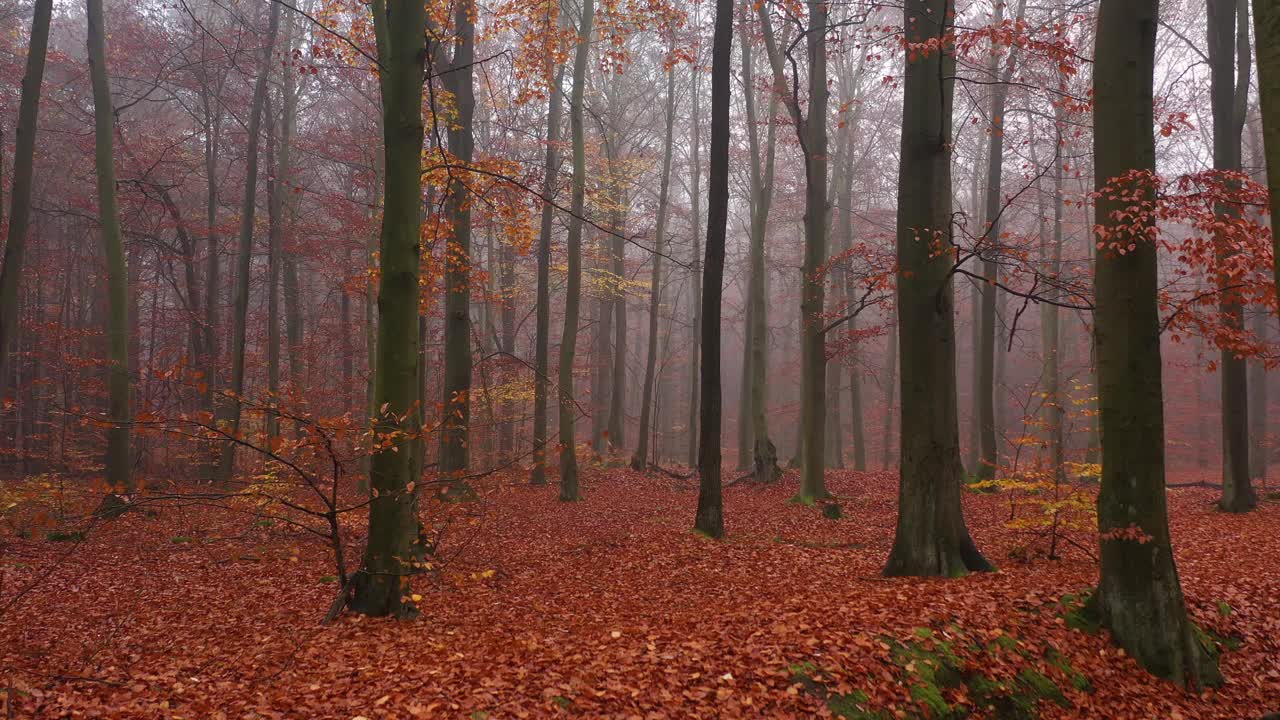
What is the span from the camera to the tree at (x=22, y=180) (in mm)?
9125

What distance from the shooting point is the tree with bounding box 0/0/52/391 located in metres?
9.12

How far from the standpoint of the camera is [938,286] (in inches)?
267

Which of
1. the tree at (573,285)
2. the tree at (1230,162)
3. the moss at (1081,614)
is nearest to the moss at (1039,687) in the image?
the moss at (1081,614)

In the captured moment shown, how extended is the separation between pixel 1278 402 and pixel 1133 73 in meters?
29.0

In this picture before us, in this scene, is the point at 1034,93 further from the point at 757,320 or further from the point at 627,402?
the point at 627,402

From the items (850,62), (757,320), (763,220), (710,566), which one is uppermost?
(850,62)

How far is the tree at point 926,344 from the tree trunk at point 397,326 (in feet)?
14.5

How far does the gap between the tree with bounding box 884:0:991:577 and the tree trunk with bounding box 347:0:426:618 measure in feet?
14.5

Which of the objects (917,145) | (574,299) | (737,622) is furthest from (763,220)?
(737,622)

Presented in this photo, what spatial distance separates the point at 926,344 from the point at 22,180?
11.3m

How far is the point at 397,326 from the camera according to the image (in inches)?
217

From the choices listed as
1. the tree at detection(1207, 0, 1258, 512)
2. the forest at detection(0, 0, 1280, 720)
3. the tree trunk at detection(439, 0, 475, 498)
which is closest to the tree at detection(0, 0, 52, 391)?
the forest at detection(0, 0, 1280, 720)

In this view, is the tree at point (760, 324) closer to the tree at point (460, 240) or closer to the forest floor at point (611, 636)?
the forest floor at point (611, 636)

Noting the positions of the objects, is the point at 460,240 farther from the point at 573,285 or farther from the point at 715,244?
the point at 715,244
